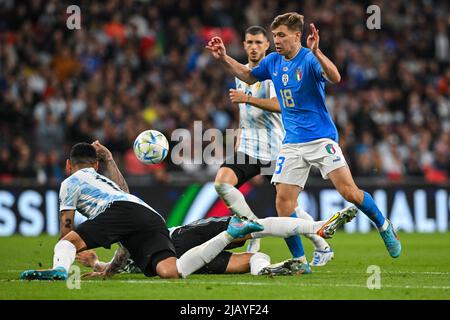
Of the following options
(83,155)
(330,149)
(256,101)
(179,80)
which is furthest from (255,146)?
(179,80)

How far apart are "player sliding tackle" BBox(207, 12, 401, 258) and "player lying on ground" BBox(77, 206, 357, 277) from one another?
0.50 metres

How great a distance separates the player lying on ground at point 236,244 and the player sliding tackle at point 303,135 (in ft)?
1.63

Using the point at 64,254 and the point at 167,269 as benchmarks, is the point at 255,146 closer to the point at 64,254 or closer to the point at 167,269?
the point at 167,269

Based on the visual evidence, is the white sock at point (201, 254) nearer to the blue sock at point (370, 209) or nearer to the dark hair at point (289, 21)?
the blue sock at point (370, 209)

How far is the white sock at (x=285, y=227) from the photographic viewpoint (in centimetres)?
869

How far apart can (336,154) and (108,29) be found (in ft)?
41.1

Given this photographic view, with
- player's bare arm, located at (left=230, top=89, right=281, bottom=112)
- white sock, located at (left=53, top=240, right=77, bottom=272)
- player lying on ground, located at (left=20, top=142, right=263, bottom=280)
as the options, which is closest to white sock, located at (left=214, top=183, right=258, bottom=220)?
player's bare arm, located at (left=230, top=89, right=281, bottom=112)

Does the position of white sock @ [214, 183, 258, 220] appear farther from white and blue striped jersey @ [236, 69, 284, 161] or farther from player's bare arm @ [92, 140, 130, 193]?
player's bare arm @ [92, 140, 130, 193]

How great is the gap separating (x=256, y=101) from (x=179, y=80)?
1091cm

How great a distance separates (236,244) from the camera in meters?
9.41

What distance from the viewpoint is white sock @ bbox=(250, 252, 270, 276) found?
9.09 m
